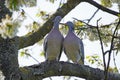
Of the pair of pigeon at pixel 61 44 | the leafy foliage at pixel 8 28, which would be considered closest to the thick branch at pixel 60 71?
the leafy foliage at pixel 8 28

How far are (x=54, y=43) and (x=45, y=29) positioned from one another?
0.23 meters

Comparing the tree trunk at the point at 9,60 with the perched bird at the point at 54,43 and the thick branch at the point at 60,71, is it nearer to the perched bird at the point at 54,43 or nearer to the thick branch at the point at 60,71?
the thick branch at the point at 60,71

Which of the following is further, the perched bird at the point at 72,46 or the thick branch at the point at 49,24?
the perched bird at the point at 72,46

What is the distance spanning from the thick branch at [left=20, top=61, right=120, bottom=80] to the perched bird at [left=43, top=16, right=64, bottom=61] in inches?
55.7

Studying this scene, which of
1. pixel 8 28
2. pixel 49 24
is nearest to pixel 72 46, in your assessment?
pixel 49 24

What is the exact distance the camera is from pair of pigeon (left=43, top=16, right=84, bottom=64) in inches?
213

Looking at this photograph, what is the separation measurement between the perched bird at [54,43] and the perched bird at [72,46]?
5.0 inches

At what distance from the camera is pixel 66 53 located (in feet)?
18.7

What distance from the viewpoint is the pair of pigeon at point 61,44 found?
542 cm

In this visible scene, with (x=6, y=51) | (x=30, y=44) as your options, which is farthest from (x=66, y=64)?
(x=30, y=44)

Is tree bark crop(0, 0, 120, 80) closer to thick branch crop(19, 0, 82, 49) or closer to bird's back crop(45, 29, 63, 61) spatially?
thick branch crop(19, 0, 82, 49)

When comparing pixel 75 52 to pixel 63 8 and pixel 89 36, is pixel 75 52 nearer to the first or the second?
pixel 89 36

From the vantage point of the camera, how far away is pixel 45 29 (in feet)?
17.7

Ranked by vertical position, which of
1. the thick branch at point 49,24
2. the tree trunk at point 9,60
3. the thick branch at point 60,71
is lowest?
the thick branch at point 60,71
